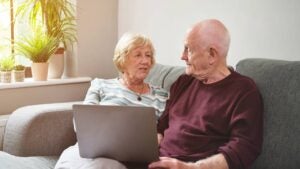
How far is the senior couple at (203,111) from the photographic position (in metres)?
1.63

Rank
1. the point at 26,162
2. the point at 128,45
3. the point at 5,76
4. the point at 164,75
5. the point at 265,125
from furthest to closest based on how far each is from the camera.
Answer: the point at 5,76 → the point at 164,75 → the point at 128,45 → the point at 26,162 → the point at 265,125

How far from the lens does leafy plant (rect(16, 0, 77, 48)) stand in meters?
2.90

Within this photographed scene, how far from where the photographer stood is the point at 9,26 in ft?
9.63

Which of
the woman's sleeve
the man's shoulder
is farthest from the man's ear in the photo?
the woman's sleeve

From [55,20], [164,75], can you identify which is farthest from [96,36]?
[164,75]

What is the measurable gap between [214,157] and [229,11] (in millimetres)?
927

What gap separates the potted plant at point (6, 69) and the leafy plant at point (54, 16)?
11.9 inches

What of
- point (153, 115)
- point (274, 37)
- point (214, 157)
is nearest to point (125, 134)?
point (153, 115)

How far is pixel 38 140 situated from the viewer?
2.09 metres

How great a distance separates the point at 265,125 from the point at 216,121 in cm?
19

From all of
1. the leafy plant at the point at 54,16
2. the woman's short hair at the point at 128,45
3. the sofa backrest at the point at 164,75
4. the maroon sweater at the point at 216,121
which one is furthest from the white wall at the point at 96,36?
the maroon sweater at the point at 216,121

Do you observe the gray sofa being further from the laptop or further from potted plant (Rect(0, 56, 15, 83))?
potted plant (Rect(0, 56, 15, 83))

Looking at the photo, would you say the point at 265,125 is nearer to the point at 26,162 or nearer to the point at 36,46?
the point at 26,162

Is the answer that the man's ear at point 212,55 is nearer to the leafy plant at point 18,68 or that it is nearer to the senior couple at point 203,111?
the senior couple at point 203,111
